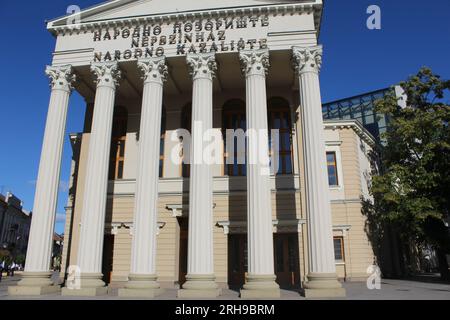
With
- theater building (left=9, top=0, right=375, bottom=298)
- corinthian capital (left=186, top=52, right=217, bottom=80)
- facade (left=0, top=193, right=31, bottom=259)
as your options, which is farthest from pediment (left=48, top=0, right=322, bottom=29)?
facade (left=0, top=193, right=31, bottom=259)

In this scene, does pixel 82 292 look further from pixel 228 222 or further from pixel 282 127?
pixel 282 127

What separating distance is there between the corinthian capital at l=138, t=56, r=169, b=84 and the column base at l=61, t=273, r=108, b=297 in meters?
9.73

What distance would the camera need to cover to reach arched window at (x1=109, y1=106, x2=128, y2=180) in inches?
892

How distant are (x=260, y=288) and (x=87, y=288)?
7.58 m

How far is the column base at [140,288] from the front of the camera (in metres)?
15.3

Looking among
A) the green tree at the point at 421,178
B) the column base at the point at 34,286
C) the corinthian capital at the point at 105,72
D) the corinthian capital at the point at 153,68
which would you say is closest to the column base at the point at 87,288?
the column base at the point at 34,286

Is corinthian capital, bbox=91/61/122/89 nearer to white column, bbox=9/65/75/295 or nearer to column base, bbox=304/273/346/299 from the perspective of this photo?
white column, bbox=9/65/75/295

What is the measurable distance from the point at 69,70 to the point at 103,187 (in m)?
6.83

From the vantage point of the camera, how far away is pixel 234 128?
2225 cm

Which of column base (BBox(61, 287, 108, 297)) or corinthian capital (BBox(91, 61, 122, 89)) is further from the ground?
corinthian capital (BBox(91, 61, 122, 89))

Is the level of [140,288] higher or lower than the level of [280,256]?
lower

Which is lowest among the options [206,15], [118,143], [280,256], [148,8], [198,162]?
[280,256]

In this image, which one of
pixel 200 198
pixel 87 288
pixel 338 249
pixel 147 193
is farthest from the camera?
pixel 338 249

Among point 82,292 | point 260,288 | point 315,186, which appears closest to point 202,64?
point 315,186
